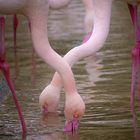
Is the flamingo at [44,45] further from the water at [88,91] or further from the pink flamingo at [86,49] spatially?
the pink flamingo at [86,49]

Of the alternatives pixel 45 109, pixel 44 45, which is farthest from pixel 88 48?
pixel 45 109

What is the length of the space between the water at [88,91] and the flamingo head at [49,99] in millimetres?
96

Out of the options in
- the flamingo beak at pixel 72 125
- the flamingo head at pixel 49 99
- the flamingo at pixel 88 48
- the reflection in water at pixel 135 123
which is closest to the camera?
the reflection in water at pixel 135 123

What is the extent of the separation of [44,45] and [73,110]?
2.63 feet

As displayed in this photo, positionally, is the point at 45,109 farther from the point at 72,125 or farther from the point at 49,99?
the point at 72,125

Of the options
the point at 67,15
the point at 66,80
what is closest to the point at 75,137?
the point at 66,80

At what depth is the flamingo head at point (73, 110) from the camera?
8.58 m

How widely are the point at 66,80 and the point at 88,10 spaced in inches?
193

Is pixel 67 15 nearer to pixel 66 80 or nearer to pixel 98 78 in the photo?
pixel 98 78

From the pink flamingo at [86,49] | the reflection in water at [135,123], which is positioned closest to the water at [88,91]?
the reflection in water at [135,123]

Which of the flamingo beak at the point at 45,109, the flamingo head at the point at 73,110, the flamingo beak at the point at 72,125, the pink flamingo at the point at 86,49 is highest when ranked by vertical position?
the pink flamingo at the point at 86,49

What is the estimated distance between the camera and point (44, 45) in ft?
28.7

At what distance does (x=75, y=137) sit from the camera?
8453mm

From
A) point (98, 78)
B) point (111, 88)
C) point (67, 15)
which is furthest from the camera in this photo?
point (67, 15)
